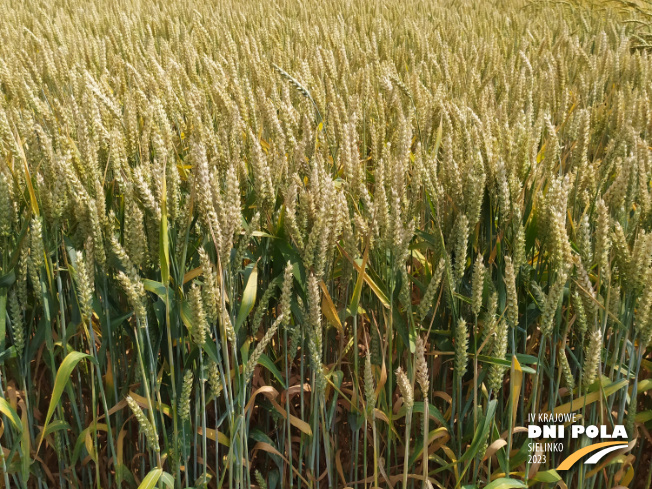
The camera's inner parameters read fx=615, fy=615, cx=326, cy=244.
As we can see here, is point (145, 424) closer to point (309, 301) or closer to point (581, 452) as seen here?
point (309, 301)

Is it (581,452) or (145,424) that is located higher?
(145,424)

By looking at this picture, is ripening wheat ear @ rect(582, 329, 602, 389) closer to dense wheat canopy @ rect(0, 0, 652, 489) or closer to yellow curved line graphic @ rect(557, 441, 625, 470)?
dense wheat canopy @ rect(0, 0, 652, 489)

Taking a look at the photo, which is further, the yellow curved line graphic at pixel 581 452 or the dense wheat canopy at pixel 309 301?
the yellow curved line graphic at pixel 581 452

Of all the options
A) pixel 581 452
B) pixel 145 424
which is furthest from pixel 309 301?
pixel 581 452

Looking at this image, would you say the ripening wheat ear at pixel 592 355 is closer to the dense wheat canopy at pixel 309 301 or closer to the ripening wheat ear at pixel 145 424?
the dense wheat canopy at pixel 309 301

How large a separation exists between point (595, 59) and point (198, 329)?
1768mm

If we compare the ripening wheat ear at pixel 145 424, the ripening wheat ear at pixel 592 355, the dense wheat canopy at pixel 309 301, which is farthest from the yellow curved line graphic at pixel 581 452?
the ripening wheat ear at pixel 145 424

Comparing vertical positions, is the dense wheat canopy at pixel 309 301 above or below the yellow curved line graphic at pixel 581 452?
above

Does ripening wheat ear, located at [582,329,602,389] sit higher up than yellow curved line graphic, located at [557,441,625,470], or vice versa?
ripening wheat ear, located at [582,329,602,389]

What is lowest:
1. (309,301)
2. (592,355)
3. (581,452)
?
(581,452)

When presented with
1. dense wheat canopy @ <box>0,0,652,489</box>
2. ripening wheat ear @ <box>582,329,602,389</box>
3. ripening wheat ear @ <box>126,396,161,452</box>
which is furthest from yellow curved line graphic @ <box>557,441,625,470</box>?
ripening wheat ear @ <box>126,396,161,452</box>

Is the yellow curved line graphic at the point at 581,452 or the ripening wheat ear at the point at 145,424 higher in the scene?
the ripening wheat ear at the point at 145,424

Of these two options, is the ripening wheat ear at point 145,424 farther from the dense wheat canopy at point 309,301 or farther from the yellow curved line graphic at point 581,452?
the yellow curved line graphic at point 581,452

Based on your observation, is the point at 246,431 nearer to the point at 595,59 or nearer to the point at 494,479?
the point at 494,479
